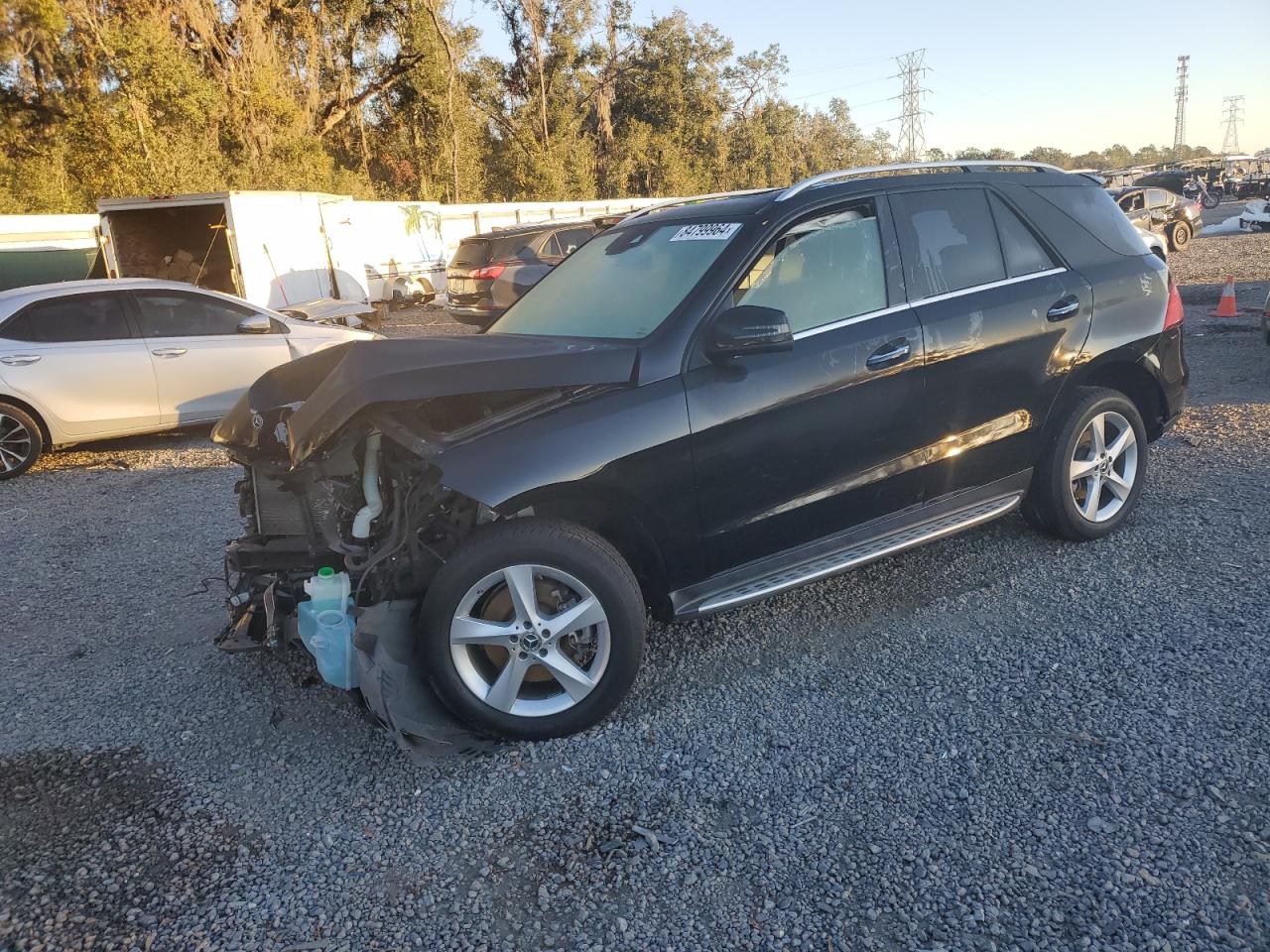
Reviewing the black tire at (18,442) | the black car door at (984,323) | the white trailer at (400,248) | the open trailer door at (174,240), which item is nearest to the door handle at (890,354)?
the black car door at (984,323)

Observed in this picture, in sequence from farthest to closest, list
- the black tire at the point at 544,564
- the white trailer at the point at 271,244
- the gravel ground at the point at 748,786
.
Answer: the white trailer at the point at 271,244 → the black tire at the point at 544,564 → the gravel ground at the point at 748,786

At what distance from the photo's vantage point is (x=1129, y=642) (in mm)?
3713

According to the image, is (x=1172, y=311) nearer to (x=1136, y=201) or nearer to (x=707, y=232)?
(x=707, y=232)

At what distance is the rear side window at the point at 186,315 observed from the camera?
8320 millimetres

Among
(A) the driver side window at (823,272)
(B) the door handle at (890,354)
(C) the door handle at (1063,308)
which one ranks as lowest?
(B) the door handle at (890,354)

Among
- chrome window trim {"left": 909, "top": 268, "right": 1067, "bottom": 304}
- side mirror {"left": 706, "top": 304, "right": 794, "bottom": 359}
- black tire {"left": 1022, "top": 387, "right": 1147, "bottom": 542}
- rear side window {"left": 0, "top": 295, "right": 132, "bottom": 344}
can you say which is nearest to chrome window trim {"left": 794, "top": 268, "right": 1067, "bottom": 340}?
chrome window trim {"left": 909, "top": 268, "right": 1067, "bottom": 304}

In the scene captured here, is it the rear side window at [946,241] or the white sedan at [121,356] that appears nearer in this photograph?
→ the rear side window at [946,241]

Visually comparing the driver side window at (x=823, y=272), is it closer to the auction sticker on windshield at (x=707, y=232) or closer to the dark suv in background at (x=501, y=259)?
the auction sticker on windshield at (x=707, y=232)

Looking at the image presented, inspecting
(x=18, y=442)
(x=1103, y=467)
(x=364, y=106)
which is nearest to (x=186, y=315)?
(x=18, y=442)

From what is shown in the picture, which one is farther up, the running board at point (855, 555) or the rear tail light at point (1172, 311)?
the rear tail light at point (1172, 311)

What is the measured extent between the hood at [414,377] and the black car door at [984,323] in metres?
1.50

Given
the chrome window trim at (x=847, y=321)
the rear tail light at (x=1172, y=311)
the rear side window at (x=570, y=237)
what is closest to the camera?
the chrome window trim at (x=847, y=321)

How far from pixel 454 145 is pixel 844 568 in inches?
1416

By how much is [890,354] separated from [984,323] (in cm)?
61
